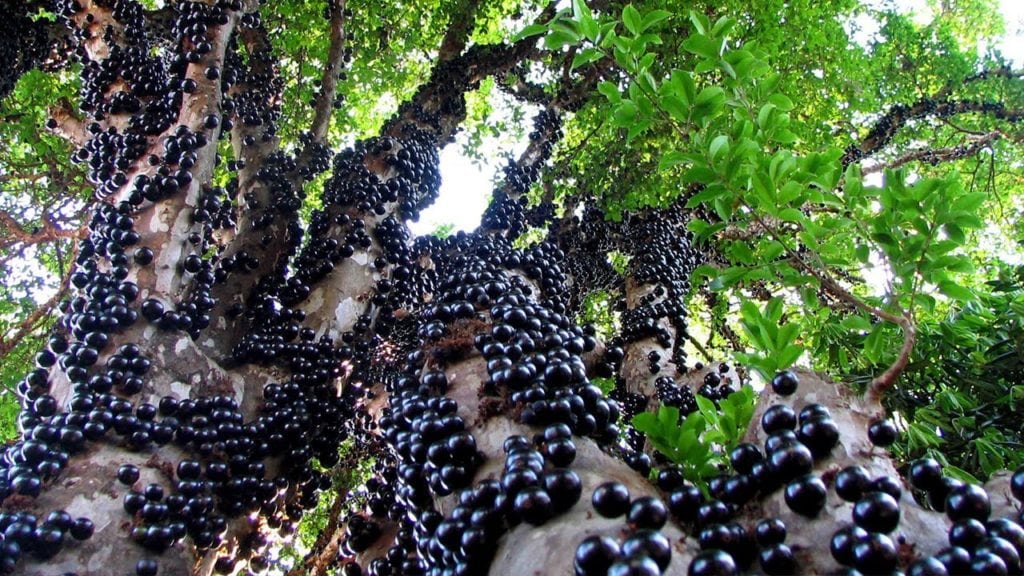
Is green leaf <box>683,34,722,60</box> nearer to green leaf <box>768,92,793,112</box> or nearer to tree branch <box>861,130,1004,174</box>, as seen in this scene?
green leaf <box>768,92,793,112</box>

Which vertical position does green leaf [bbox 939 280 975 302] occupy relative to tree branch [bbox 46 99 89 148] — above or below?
below

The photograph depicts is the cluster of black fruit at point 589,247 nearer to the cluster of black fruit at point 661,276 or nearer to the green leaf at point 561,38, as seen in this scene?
the cluster of black fruit at point 661,276

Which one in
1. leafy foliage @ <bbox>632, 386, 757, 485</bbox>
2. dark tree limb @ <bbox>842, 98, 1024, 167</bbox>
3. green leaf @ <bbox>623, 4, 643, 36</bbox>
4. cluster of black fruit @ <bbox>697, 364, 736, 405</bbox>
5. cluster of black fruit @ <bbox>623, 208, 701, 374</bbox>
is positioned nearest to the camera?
leafy foliage @ <bbox>632, 386, 757, 485</bbox>

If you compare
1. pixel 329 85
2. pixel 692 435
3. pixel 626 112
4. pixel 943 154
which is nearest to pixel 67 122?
pixel 329 85

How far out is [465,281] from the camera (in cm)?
354

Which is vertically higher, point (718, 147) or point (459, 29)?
point (459, 29)

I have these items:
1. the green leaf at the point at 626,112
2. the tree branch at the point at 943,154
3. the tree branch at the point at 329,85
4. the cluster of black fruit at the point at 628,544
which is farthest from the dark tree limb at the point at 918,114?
the cluster of black fruit at the point at 628,544

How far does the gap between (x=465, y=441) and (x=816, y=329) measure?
2574 millimetres

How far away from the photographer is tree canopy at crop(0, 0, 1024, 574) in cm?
204

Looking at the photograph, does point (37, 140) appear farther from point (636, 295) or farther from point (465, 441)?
point (465, 441)

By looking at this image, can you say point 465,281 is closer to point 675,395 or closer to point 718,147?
point 675,395

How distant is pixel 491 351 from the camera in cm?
276

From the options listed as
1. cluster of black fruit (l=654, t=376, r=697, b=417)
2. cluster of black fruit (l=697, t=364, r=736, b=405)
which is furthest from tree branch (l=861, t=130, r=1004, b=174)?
cluster of black fruit (l=654, t=376, r=697, b=417)

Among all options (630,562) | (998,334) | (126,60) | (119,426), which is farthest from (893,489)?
(126,60)
